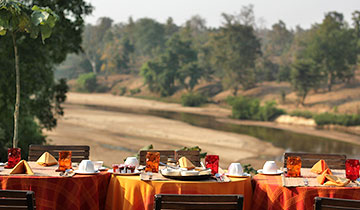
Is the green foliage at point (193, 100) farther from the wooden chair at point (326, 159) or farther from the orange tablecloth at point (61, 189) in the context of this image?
the orange tablecloth at point (61, 189)

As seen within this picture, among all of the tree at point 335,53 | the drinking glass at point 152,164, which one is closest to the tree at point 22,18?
the drinking glass at point 152,164

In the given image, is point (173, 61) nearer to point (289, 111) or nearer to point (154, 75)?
point (154, 75)

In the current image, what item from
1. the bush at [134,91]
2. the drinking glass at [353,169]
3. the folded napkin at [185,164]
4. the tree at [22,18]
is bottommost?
the bush at [134,91]

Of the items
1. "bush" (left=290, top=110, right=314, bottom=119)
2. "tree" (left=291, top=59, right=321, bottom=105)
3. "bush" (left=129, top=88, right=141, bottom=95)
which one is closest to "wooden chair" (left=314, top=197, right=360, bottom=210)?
"bush" (left=290, top=110, right=314, bottom=119)

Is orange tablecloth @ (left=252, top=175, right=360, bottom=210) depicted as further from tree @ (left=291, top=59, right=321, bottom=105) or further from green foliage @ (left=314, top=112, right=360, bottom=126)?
tree @ (left=291, top=59, right=321, bottom=105)

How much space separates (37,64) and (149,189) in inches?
356

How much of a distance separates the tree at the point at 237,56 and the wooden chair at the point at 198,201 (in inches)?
1613

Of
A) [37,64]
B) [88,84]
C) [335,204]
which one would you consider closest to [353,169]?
[335,204]

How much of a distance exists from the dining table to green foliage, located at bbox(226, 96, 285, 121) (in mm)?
31415

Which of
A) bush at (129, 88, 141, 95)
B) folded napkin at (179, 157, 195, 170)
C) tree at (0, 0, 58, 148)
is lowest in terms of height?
bush at (129, 88, 141, 95)

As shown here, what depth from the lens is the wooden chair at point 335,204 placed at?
3254mm

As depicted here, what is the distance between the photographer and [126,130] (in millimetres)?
27422

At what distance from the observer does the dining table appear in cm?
402

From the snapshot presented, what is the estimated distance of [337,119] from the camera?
31.3 meters
